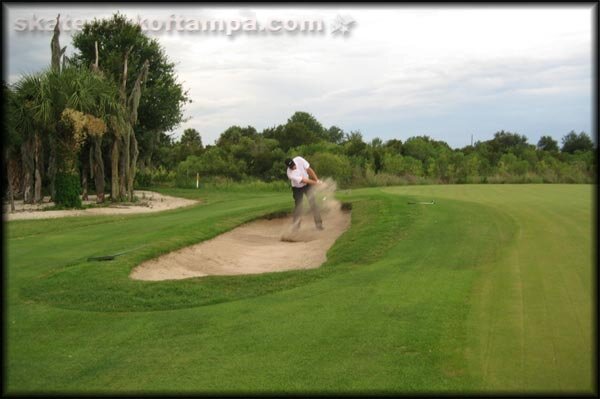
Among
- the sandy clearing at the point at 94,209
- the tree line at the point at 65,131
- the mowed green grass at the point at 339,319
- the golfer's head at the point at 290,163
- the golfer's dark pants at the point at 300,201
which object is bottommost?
the mowed green grass at the point at 339,319

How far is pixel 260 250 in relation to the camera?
1433 cm

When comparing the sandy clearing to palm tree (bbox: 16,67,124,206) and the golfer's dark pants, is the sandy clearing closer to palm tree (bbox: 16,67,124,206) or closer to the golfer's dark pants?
palm tree (bbox: 16,67,124,206)

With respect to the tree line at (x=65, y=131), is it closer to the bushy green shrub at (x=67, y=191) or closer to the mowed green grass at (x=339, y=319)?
the bushy green shrub at (x=67, y=191)

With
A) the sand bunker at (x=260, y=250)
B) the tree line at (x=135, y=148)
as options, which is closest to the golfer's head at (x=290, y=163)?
the sand bunker at (x=260, y=250)

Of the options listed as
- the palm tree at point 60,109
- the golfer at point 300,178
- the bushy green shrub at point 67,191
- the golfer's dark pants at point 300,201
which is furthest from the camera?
the bushy green shrub at point 67,191

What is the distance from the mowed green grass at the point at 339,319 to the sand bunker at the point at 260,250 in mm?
511

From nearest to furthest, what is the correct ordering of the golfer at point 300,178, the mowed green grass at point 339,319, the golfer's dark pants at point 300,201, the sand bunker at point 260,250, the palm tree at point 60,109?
the mowed green grass at point 339,319
the sand bunker at point 260,250
the golfer at point 300,178
the golfer's dark pants at point 300,201
the palm tree at point 60,109

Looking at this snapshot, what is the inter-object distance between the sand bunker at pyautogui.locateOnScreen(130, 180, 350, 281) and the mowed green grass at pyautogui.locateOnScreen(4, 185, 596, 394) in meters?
0.51

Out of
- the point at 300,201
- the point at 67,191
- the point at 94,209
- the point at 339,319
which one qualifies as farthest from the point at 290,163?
the point at 67,191

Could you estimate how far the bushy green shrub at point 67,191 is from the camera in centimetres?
2486

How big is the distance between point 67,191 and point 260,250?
14.0 meters

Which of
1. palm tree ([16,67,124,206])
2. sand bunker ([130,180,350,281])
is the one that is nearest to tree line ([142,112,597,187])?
sand bunker ([130,180,350,281])

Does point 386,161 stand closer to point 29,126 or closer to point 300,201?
point 29,126

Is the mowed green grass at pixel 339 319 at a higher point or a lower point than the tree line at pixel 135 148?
lower
